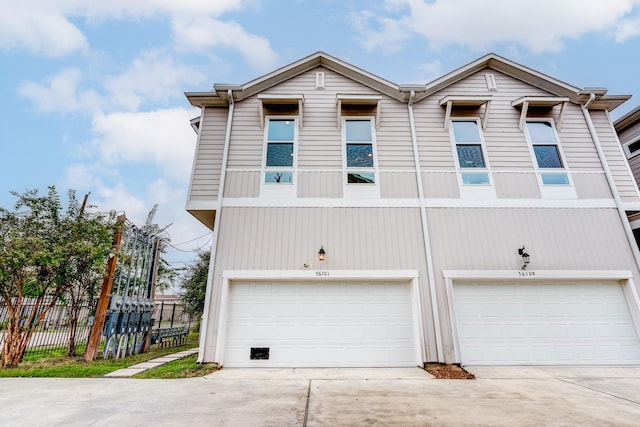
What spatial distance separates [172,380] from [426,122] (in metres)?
7.92

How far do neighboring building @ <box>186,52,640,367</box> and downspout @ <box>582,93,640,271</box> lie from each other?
34mm

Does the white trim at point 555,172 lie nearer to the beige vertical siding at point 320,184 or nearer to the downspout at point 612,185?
the downspout at point 612,185

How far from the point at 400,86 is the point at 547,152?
4.20 m

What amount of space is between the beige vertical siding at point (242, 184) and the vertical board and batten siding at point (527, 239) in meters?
4.18

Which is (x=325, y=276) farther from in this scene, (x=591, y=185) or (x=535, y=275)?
(x=591, y=185)

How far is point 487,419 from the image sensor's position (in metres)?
2.79

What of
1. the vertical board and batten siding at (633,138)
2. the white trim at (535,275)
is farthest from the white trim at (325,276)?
the vertical board and batten siding at (633,138)

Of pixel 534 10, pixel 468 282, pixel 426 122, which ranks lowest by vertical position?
pixel 468 282

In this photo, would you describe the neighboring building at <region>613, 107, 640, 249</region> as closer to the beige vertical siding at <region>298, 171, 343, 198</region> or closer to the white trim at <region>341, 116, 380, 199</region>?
the white trim at <region>341, 116, 380, 199</region>

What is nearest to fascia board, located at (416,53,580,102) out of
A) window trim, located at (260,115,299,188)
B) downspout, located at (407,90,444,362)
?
downspout, located at (407,90,444,362)

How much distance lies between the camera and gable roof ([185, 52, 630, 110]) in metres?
7.15

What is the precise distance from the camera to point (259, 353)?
216 inches

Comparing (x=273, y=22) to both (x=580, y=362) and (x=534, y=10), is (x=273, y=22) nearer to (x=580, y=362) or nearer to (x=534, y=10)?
(x=534, y=10)

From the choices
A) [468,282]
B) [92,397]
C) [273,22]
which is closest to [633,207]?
[468,282]
